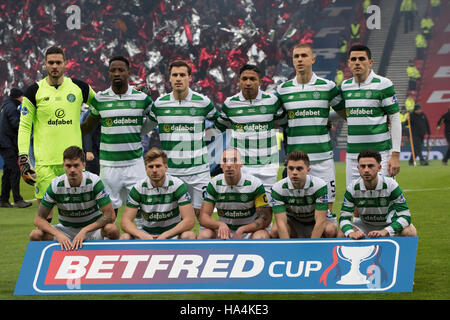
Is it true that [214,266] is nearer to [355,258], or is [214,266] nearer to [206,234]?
[206,234]

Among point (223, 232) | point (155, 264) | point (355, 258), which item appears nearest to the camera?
point (355, 258)

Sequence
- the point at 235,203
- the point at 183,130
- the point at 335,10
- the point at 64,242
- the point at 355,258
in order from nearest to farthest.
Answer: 1. the point at 355,258
2. the point at 64,242
3. the point at 235,203
4. the point at 183,130
5. the point at 335,10

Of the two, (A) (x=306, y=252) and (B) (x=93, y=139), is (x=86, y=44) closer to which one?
(B) (x=93, y=139)

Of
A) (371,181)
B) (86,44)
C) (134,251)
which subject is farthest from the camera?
(86,44)

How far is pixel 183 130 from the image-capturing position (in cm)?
729

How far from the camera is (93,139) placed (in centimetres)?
1128

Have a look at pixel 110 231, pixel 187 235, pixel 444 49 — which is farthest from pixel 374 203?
pixel 444 49

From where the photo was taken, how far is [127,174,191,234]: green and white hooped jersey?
6.63 meters

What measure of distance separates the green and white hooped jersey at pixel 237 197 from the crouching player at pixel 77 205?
37.2 inches

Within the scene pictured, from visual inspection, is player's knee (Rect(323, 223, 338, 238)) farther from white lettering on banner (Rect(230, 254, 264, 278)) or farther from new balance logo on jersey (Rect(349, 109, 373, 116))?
new balance logo on jersey (Rect(349, 109, 373, 116))

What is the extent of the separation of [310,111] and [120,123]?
6.26 ft
